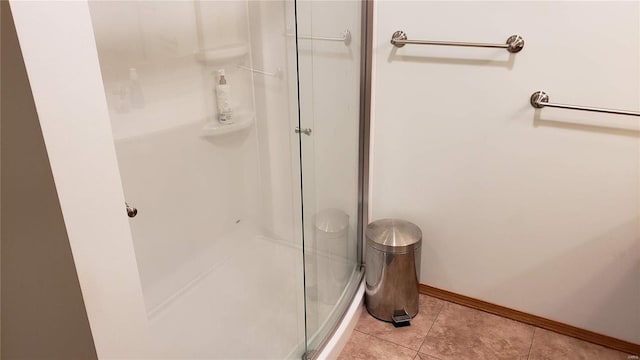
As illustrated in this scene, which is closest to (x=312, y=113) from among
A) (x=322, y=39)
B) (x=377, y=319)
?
(x=322, y=39)

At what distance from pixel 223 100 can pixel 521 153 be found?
48.2 inches

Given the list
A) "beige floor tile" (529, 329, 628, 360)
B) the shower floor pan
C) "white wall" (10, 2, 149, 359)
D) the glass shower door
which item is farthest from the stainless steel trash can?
"white wall" (10, 2, 149, 359)

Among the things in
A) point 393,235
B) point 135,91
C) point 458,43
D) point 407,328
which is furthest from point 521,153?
point 135,91

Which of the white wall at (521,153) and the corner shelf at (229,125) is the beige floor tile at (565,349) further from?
the corner shelf at (229,125)

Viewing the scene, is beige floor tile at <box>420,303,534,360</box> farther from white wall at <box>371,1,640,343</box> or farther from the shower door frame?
the shower door frame

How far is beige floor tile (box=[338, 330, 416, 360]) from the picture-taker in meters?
1.81

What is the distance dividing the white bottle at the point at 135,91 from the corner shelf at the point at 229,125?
1.11ft

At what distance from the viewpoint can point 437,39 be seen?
1759 mm

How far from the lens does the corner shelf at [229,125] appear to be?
2041 millimetres

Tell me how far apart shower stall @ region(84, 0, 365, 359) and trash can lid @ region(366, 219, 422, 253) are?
121 mm

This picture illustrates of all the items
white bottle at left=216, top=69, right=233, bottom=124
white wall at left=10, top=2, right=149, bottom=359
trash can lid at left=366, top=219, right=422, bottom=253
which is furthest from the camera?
white bottle at left=216, top=69, right=233, bottom=124

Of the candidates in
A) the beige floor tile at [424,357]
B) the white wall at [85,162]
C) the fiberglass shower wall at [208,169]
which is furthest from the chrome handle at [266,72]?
the white wall at [85,162]

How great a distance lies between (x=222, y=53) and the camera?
6.55ft

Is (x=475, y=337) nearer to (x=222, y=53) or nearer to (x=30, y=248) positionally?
(x=222, y=53)
